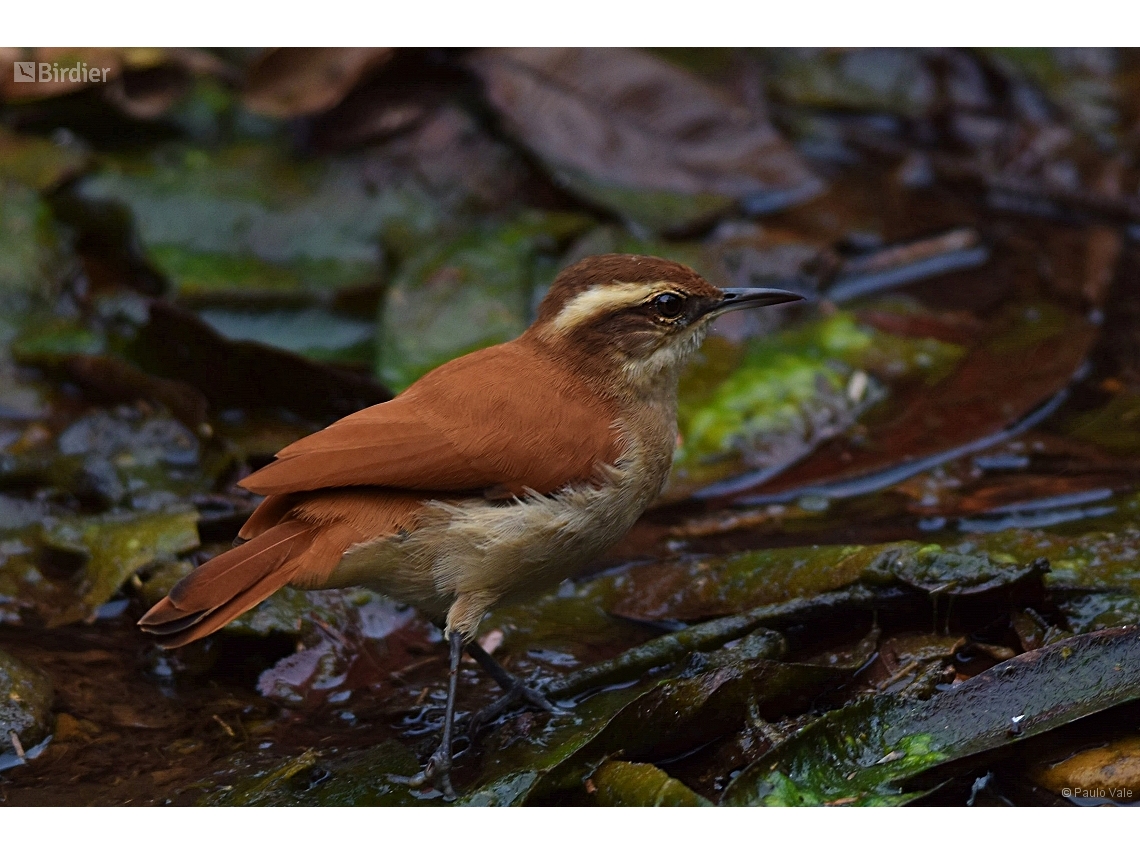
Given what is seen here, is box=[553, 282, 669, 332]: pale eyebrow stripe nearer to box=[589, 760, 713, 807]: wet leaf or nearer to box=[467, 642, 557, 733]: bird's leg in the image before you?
box=[467, 642, 557, 733]: bird's leg

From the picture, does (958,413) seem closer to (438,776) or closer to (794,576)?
(794,576)

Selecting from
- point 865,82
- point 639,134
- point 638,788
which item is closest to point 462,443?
point 638,788

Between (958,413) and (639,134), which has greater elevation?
(639,134)

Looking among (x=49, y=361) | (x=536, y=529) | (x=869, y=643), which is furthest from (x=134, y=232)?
(x=869, y=643)

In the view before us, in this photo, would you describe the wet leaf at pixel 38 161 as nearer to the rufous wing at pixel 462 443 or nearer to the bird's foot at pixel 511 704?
the rufous wing at pixel 462 443

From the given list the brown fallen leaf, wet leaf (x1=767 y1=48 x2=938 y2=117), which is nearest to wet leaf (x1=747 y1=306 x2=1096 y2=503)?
wet leaf (x1=767 y1=48 x2=938 y2=117)

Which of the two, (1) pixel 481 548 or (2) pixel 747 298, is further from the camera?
(2) pixel 747 298
